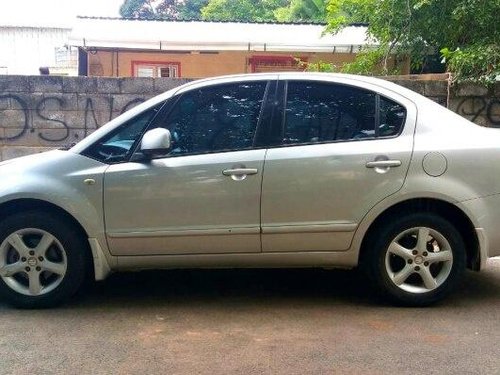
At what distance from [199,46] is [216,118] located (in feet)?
27.6

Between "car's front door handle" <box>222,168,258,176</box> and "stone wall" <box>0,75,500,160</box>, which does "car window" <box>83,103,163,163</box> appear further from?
"stone wall" <box>0,75,500,160</box>

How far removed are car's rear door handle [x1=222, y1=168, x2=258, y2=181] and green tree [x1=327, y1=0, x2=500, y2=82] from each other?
15.8 ft

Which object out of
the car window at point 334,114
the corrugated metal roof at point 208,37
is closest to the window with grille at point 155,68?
the corrugated metal roof at point 208,37

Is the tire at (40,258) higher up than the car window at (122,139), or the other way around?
the car window at (122,139)

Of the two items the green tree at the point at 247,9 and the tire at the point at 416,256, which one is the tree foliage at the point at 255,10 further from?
the tire at the point at 416,256

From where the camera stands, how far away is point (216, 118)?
164 inches

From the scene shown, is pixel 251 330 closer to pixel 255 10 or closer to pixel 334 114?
pixel 334 114

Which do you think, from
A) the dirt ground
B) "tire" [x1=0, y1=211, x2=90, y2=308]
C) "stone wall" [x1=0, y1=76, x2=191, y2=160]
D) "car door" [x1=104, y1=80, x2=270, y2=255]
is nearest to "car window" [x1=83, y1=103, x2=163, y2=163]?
"car door" [x1=104, y1=80, x2=270, y2=255]

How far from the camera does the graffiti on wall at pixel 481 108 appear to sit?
7.85 m

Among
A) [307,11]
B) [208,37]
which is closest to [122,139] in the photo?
[208,37]

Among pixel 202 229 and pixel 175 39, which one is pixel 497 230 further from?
pixel 175 39

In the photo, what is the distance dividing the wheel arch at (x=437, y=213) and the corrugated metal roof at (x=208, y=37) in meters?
8.20

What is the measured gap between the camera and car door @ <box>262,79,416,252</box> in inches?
157

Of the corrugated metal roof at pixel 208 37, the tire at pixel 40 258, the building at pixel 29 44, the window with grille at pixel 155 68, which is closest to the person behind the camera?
the tire at pixel 40 258
